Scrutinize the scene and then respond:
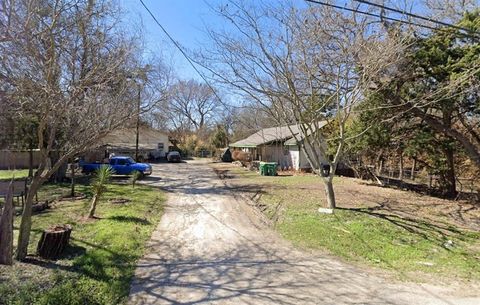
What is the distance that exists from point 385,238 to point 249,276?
4513mm

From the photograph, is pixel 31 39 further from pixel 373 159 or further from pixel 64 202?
pixel 373 159

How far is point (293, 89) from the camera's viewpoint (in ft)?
37.8

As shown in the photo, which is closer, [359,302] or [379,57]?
[359,302]

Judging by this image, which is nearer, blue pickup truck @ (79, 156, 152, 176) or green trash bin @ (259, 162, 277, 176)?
blue pickup truck @ (79, 156, 152, 176)

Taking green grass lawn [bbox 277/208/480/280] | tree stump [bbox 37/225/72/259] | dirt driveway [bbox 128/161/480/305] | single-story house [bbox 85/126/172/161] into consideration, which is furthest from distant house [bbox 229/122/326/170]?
tree stump [bbox 37/225/72/259]

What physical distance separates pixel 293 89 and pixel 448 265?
21.5 feet

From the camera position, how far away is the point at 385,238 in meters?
9.24

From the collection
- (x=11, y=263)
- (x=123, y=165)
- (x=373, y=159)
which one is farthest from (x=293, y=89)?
(x=123, y=165)

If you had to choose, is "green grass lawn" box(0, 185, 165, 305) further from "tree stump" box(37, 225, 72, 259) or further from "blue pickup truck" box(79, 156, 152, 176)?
"blue pickup truck" box(79, 156, 152, 176)

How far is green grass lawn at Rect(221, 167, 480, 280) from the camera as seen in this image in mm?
7453

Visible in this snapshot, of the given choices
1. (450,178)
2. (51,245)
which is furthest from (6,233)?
(450,178)

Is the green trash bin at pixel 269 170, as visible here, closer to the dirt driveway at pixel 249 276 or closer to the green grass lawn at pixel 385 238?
the green grass lawn at pixel 385 238

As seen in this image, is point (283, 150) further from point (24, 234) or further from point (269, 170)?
point (24, 234)

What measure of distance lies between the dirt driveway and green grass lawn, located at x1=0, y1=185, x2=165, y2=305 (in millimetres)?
382
